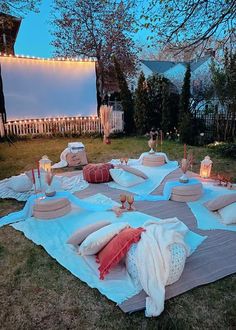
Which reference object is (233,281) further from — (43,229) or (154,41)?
(154,41)

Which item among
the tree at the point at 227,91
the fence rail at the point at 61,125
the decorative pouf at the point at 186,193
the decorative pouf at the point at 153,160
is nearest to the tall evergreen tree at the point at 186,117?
the tree at the point at 227,91

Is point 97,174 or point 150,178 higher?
point 97,174

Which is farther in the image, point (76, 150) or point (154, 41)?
point (76, 150)

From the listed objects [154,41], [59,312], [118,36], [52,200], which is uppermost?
[118,36]

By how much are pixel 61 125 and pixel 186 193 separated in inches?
285

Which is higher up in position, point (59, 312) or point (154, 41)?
point (154, 41)

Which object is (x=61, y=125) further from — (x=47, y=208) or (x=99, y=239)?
(x=99, y=239)

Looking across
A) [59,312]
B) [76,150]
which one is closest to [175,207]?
[59,312]

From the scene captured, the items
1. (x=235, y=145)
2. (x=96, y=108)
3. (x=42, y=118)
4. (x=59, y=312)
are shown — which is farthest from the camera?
(x=96, y=108)

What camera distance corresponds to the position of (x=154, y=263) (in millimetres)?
2197

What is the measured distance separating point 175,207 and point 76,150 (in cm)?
329

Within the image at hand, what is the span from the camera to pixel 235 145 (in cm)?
703

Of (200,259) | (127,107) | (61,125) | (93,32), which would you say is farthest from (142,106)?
(200,259)

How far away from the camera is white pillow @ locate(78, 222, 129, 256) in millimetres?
2584
